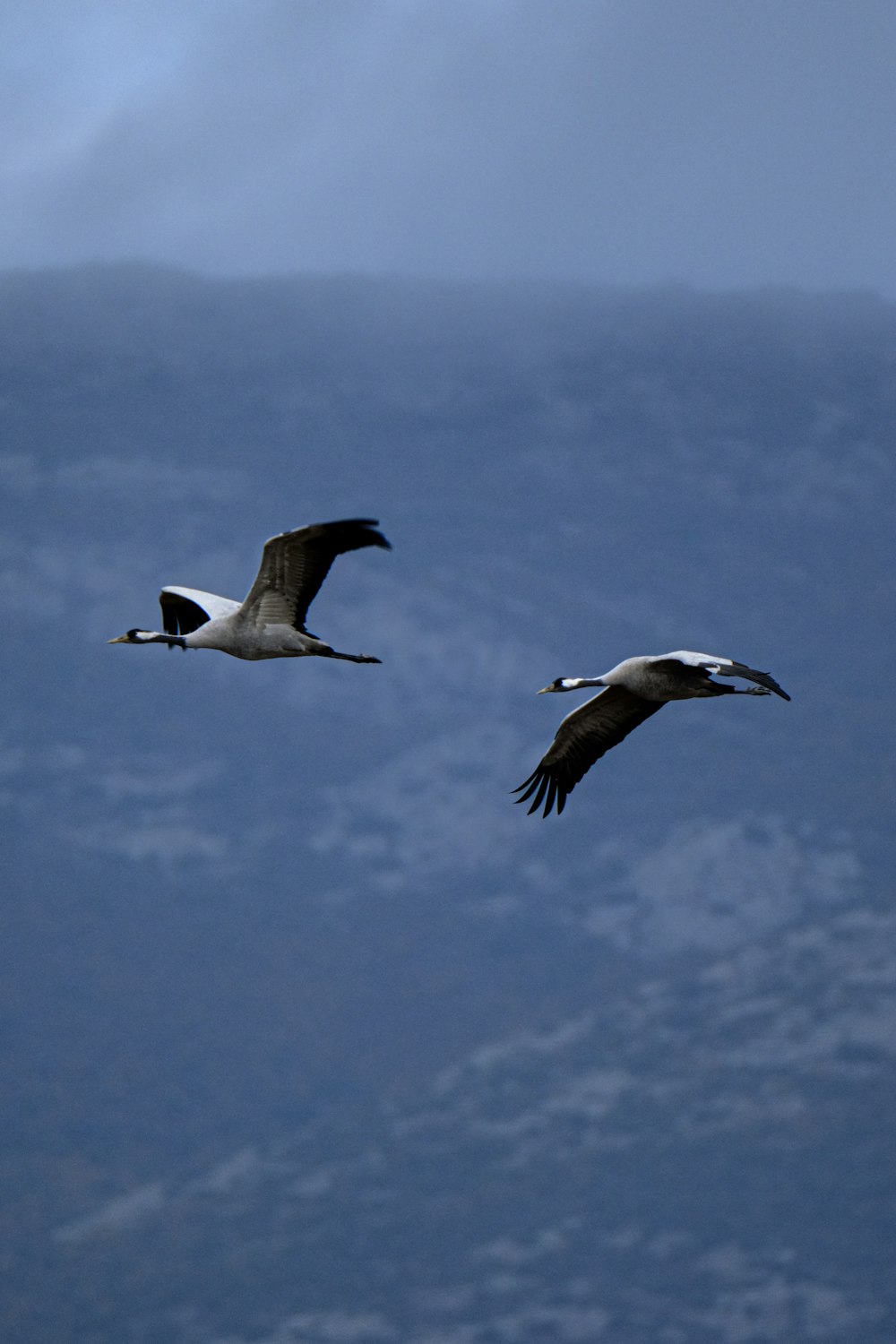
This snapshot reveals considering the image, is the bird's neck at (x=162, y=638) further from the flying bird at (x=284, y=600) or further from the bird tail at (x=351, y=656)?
the bird tail at (x=351, y=656)

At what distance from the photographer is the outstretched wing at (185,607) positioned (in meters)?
19.1

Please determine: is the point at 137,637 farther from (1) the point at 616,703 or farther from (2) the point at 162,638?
(1) the point at 616,703

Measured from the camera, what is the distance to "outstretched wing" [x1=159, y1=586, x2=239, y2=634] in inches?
752

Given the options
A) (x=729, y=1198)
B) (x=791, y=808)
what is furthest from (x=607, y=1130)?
(x=791, y=808)

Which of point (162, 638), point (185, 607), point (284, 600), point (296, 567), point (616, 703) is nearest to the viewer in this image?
point (296, 567)

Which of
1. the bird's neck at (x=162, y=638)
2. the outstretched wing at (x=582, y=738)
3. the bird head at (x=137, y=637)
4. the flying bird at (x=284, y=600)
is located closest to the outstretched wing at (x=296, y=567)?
the flying bird at (x=284, y=600)

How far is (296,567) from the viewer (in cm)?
1630

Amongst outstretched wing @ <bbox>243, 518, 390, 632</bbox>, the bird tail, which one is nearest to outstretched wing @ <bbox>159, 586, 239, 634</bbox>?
the bird tail

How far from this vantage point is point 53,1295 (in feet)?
417

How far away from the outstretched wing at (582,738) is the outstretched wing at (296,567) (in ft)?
8.82

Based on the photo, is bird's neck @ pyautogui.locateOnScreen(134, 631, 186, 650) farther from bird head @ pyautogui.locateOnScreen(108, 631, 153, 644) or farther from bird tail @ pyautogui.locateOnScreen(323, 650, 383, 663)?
bird tail @ pyautogui.locateOnScreen(323, 650, 383, 663)

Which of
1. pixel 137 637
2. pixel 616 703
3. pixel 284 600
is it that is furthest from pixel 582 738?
pixel 137 637

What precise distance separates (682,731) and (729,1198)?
53655 millimetres

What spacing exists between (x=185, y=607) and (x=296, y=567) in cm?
437
